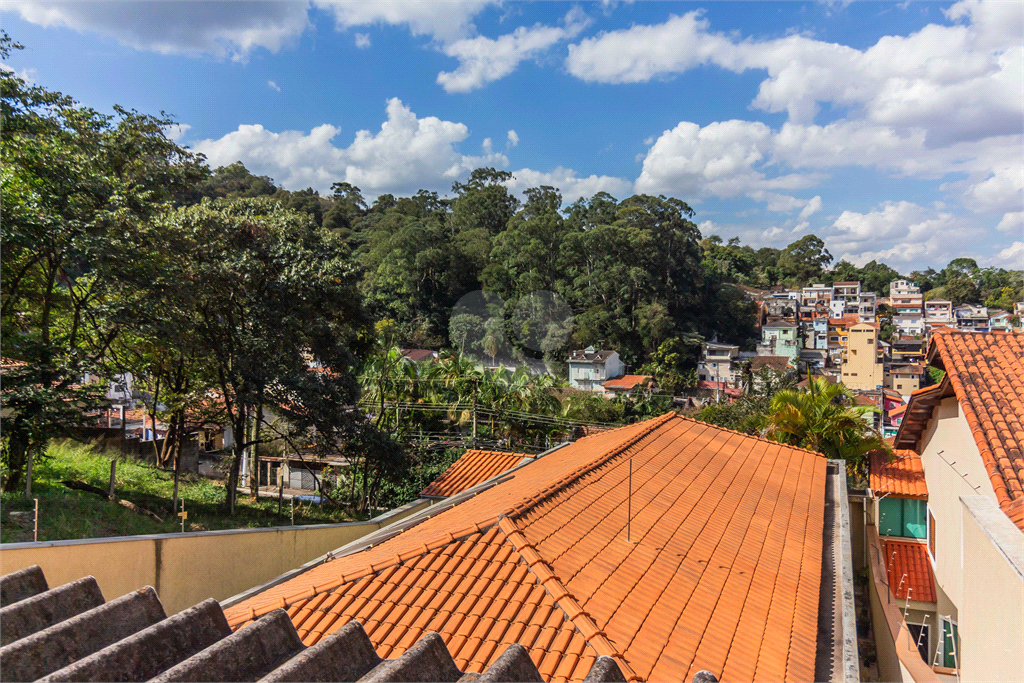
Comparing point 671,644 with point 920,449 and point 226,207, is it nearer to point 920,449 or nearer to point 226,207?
point 920,449

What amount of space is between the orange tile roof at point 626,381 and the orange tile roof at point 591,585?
4547 cm

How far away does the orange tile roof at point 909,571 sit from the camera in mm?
10453

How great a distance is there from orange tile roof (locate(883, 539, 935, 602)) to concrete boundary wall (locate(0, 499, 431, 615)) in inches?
363

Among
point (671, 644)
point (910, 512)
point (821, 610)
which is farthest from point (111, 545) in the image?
point (910, 512)

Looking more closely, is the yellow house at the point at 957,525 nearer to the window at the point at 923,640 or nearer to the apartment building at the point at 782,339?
the window at the point at 923,640

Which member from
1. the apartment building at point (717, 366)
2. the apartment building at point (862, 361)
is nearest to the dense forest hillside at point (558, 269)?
the apartment building at point (717, 366)

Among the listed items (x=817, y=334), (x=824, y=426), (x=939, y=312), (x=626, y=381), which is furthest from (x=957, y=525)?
(x=939, y=312)

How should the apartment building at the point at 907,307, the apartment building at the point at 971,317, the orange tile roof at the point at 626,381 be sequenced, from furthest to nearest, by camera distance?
1. the apartment building at the point at 907,307
2. the apartment building at the point at 971,317
3. the orange tile roof at the point at 626,381

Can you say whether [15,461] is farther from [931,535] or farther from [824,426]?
[824,426]

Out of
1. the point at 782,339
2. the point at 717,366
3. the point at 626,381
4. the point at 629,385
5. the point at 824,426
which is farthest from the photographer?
the point at 782,339

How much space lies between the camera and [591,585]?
5180mm

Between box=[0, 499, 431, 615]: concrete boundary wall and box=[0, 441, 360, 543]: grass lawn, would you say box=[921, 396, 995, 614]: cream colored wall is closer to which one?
box=[0, 499, 431, 615]: concrete boundary wall

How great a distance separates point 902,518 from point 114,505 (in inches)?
589

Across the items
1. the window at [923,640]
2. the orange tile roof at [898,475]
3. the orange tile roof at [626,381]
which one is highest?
the orange tile roof at [626,381]
